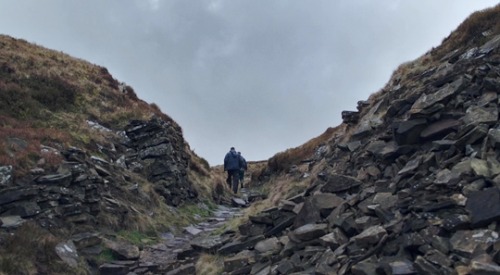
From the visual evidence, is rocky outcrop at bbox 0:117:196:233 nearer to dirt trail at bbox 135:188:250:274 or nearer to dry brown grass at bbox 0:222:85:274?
dry brown grass at bbox 0:222:85:274

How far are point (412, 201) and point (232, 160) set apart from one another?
2076cm

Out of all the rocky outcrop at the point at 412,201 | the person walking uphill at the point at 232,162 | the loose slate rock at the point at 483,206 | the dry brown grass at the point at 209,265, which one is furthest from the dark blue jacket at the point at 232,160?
the loose slate rock at the point at 483,206

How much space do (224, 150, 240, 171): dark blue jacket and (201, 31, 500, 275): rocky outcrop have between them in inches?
551

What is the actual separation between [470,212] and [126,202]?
13.5 meters

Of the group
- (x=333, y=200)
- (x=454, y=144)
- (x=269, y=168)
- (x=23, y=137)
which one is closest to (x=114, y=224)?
(x=23, y=137)

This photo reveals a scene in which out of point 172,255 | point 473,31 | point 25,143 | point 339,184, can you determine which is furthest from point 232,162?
point 339,184

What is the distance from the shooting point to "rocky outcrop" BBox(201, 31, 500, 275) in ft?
27.6

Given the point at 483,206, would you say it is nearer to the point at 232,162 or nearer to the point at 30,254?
the point at 30,254

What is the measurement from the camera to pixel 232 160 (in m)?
30.2

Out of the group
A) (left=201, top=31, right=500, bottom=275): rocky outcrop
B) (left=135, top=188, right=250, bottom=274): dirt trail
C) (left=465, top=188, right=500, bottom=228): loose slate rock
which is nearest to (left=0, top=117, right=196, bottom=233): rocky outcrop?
(left=135, top=188, right=250, bottom=274): dirt trail

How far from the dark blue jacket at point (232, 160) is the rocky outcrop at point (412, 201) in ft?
45.9

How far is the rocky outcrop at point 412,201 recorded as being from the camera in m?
8.41

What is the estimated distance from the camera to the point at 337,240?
1052 cm

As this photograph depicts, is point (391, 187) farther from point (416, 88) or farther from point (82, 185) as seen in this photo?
point (82, 185)
